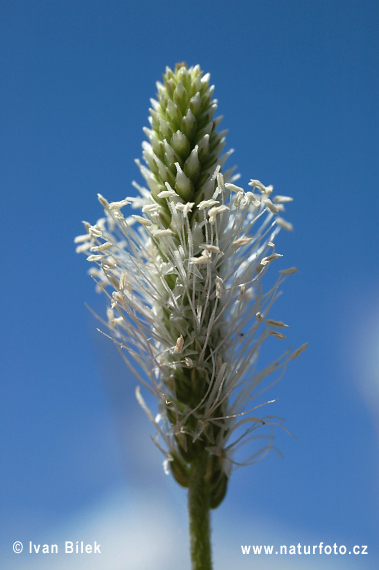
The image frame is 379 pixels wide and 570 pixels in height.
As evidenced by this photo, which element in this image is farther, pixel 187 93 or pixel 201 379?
pixel 187 93

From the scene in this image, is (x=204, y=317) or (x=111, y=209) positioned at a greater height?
(x=111, y=209)

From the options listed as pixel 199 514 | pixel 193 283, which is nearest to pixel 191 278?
pixel 193 283

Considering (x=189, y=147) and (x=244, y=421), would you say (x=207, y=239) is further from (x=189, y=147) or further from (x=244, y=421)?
(x=244, y=421)

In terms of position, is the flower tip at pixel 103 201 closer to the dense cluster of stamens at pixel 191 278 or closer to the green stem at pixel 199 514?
the dense cluster of stamens at pixel 191 278

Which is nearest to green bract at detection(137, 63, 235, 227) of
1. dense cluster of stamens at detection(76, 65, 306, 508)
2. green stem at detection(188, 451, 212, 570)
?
dense cluster of stamens at detection(76, 65, 306, 508)

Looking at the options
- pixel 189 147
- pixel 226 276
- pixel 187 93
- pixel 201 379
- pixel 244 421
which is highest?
pixel 187 93

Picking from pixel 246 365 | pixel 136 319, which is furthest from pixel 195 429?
pixel 136 319

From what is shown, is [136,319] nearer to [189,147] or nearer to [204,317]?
[204,317]

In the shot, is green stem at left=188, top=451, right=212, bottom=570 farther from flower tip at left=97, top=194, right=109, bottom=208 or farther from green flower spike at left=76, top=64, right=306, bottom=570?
flower tip at left=97, top=194, right=109, bottom=208
